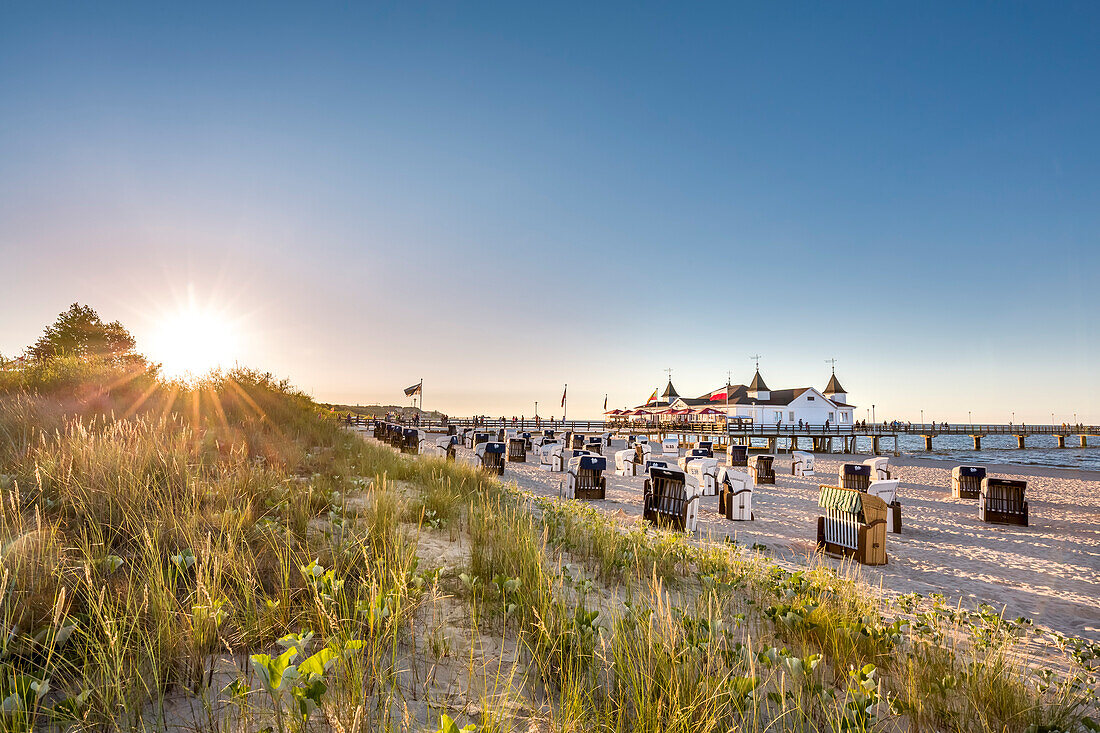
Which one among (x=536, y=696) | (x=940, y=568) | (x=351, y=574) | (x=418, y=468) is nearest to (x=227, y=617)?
(x=351, y=574)

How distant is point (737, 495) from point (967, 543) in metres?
3.59

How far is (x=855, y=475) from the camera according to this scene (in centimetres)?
1083

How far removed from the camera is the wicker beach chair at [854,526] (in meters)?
6.67

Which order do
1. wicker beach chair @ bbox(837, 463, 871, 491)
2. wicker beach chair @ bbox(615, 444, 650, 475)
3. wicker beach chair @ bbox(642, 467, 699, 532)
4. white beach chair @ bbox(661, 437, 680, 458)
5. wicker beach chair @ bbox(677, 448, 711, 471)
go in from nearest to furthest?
wicker beach chair @ bbox(642, 467, 699, 532) → wicker beach chair @ bbox(837, 463, 871, 491) → wicker beach chair @ bbox(677, 448, 711, 471) → wicker beach chair @ bbox(615, 444, 650, 475) → white beach chair @ bbox(661, 437, 680, 458)

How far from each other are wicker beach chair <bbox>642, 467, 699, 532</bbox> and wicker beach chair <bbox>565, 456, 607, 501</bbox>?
9.96ft

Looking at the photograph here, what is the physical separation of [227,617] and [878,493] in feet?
31.7

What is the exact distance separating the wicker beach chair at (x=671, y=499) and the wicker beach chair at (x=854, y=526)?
1.98 metres

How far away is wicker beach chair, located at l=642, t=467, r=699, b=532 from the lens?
8375mm

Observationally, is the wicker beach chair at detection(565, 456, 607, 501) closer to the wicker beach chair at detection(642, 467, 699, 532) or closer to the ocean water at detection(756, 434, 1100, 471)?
the wicker beach chair at detection(642, 467, 699, 532)

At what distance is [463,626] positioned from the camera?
2867 mm

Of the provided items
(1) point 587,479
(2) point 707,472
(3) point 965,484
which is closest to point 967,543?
(2) point 707,472

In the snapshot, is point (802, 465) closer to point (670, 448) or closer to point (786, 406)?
point (670, 448)

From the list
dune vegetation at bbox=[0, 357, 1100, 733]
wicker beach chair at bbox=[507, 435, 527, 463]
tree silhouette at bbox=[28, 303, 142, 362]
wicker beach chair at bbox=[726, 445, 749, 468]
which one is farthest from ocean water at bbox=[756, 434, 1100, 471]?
tree silhouette at bbox=[28, 303, 142, 362]

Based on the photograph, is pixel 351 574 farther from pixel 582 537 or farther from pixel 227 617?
pixel 582 537
